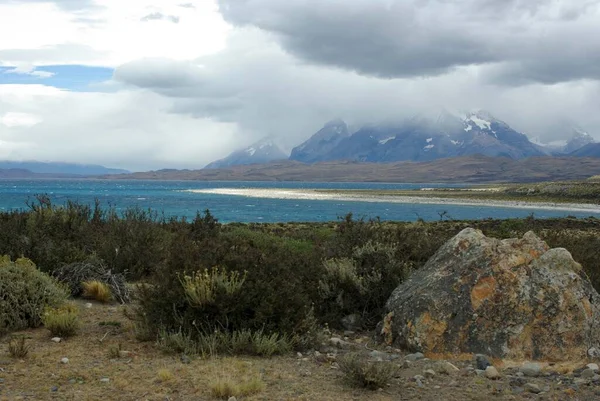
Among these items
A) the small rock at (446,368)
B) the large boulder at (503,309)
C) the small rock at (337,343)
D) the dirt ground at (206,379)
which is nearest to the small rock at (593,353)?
the large boulder at (503,309)

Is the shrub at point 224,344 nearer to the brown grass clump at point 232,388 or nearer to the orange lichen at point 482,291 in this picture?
the brown grass clump at point 232,388

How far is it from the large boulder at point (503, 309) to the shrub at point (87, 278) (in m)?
5.55

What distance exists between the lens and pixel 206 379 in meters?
6.59

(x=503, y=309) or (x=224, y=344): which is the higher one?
(x=503, y=309)

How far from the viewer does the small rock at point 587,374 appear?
7.10m

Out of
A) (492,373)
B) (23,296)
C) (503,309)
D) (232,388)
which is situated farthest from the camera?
(23,296)

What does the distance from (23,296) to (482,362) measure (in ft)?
22.9

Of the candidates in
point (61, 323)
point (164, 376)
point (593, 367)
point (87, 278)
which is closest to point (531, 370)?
point (593, 367)

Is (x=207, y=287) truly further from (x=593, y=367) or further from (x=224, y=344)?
(x=593, y=367)

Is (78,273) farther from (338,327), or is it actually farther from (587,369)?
Result: (587,369)

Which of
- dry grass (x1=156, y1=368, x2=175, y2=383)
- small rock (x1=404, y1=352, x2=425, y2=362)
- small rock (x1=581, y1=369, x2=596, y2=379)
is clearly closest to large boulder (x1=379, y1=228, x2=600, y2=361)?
small rock (x1=404, y1=352, x2=425, y2=362)

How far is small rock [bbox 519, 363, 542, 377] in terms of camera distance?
7.29 meters

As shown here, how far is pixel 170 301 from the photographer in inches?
330

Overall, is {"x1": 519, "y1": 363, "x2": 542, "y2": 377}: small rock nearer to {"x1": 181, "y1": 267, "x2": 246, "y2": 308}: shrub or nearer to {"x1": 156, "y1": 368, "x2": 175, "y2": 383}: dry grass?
{"x1": 181, "y1": 267, "x2": 246, "y2": 308}: shrub
